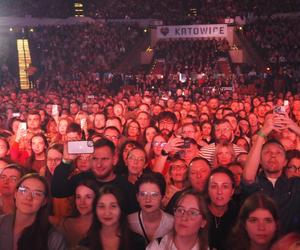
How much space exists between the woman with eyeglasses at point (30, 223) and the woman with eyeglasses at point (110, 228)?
10.3 inches

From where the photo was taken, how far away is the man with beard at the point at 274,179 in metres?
4.88

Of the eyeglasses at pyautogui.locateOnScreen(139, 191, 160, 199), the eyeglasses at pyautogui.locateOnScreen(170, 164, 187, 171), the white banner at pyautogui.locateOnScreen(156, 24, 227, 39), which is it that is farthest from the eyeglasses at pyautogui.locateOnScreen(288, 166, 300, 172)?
the white banner at pyautogui.locateOnScreen(156, 24, 227, 39)

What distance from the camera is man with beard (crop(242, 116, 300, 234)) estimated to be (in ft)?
16.0

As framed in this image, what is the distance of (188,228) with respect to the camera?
4.15m

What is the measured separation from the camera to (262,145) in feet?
17.4

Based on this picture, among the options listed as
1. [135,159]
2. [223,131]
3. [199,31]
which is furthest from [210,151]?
[199,31]

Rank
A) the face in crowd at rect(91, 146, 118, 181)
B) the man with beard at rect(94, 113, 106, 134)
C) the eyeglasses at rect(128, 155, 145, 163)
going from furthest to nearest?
the man with beard at rect(94, 113, 106, 134), the eyeglasses at rect(128, 155, 145, 163), the face in crowd at rect(91, 146, 118, 181)

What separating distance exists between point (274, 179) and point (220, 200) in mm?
750

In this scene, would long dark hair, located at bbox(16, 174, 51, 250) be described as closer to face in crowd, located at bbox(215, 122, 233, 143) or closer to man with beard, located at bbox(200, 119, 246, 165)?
man with beard, located at bbox(200, 119, 246, 165)

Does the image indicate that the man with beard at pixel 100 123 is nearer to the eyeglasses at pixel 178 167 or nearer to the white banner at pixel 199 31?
the eyeglasses at pixel 178 167

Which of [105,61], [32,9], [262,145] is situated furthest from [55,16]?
[262,145]

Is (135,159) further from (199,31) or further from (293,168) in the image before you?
(199,31)

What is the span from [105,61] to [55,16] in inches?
278

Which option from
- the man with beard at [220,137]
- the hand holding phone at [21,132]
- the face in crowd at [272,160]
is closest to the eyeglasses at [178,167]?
the face in crowd at [272,160]
